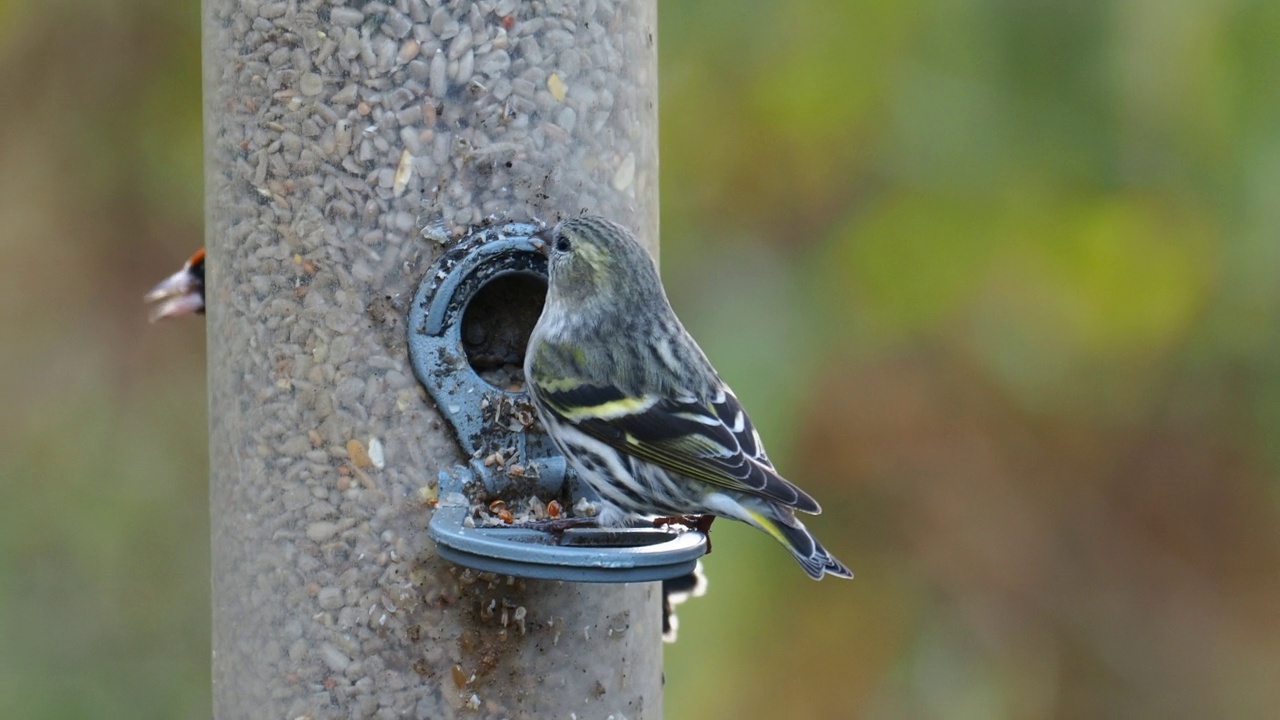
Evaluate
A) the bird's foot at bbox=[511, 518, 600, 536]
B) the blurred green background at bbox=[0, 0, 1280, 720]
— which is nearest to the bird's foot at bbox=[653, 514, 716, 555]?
the bird's foot at bbox=[511, 518, 600, 536]

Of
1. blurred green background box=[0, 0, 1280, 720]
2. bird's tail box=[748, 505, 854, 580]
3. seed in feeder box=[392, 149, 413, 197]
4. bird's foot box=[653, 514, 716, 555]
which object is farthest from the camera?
blurred green background box=[0, 0, 1280, 720]

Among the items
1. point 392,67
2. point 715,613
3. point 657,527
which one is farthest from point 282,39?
point 715,613

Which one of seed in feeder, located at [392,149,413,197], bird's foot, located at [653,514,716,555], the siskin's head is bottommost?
bird's foot, located at [653,514,716,555]

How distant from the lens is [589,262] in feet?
11.3

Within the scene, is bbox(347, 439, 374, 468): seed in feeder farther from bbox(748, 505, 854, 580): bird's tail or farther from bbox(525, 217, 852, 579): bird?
bbox(748, 505, 854, 580): bird's tail

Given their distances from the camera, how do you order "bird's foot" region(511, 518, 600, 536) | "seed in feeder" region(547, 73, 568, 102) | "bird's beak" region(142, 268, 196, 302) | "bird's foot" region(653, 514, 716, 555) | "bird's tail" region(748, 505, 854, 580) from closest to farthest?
1. "bird's tail" region(748, 505, 854, 580)
2. "bird's foot" region(511, 518, 600, 536)
3. "seed in feeder" region(547, 73, 568, 102)
4. "bird's foot" region(653, 514, 716, 555)
5. "bird's beak" region(142, 268, 196, 302)

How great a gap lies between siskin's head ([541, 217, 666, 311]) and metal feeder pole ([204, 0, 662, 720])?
140mm

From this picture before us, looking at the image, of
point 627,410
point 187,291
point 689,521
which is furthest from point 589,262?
point 187,291

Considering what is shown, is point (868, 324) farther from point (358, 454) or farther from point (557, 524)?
point (358, 454)

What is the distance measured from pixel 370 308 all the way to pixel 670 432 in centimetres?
74

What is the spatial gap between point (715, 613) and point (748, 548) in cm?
35

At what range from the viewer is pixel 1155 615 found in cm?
692

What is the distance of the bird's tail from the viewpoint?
10.4ft

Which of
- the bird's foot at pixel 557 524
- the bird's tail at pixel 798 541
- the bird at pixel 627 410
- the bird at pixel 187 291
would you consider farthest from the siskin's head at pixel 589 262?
the bird at pixel 187 291
